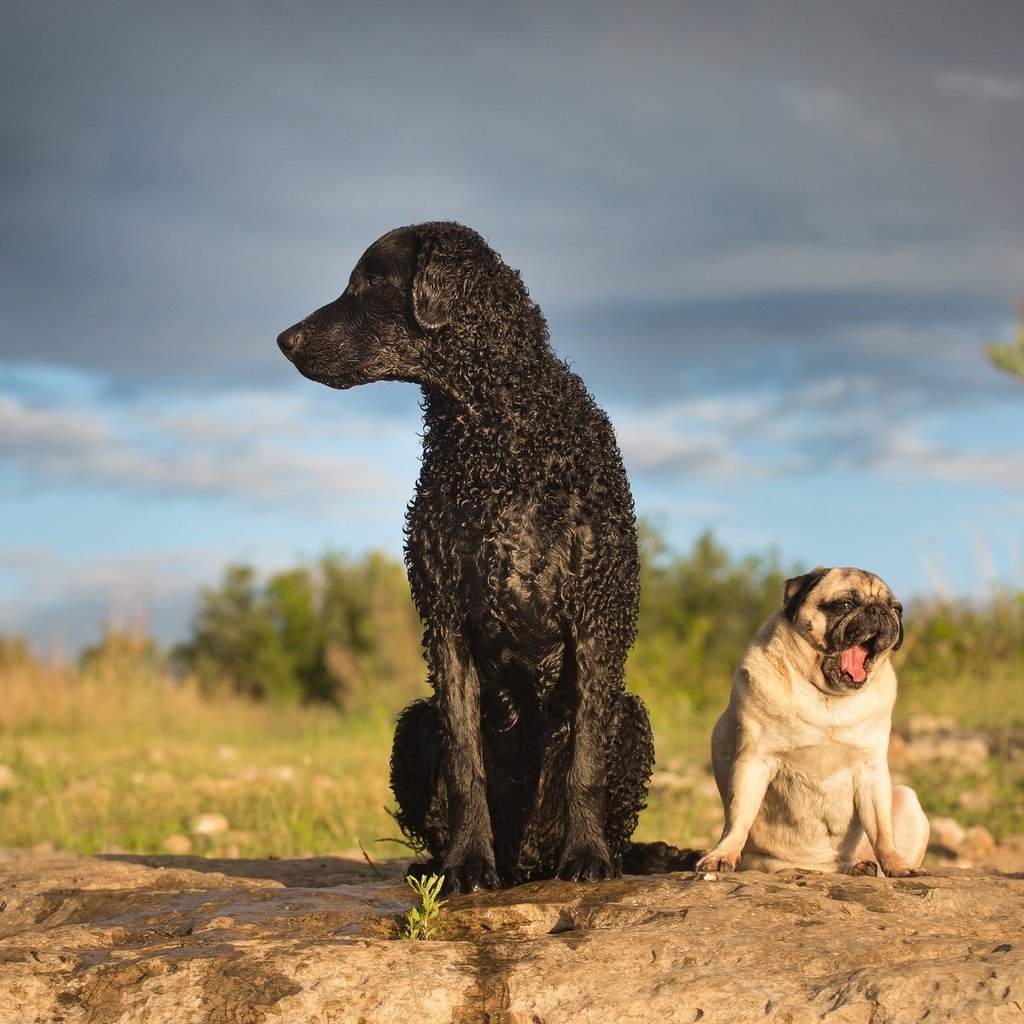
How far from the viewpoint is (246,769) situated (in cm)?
1270

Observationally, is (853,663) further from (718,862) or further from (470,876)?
(470,876)

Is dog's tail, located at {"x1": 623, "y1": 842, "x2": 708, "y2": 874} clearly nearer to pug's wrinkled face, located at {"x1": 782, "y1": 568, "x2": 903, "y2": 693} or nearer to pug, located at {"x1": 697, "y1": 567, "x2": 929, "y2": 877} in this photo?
pug, located at {"x1": 697, "y1": 567, "x2": 929, "y2": 877}

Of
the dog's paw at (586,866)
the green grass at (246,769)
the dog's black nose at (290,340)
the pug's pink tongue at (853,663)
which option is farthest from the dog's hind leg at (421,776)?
the green grass at (246,769)

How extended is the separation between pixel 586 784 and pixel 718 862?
0.76 metres

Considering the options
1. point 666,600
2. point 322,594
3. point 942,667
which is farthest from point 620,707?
point 322,594

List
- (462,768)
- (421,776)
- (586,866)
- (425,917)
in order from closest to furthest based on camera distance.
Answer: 1. (425,917)
2. (586,866)
3. (462,768)
4. (421,776)

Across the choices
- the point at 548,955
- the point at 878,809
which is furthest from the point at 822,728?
the point at 548,955

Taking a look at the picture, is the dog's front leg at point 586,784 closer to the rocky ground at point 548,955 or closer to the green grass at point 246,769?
the rocky ground at point 548,955

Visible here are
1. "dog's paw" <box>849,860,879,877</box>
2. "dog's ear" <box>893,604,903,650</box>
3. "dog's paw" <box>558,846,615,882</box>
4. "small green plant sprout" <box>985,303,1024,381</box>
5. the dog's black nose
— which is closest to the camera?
"dog's paw" <box>558,846,615,882</box>

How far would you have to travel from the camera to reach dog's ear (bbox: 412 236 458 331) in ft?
15.8

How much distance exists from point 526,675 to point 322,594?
19.5 m

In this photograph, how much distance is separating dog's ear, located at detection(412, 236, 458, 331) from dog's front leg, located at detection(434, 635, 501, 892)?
126 cm

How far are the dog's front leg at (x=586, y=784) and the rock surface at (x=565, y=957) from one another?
0.12m

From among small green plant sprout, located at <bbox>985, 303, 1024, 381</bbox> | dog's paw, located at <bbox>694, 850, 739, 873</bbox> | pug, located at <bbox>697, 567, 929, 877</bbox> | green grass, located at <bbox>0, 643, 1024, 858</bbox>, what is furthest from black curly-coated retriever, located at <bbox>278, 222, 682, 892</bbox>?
small green plant sprout, located at <bbox>985, 303, 1024, 381</bbox>
